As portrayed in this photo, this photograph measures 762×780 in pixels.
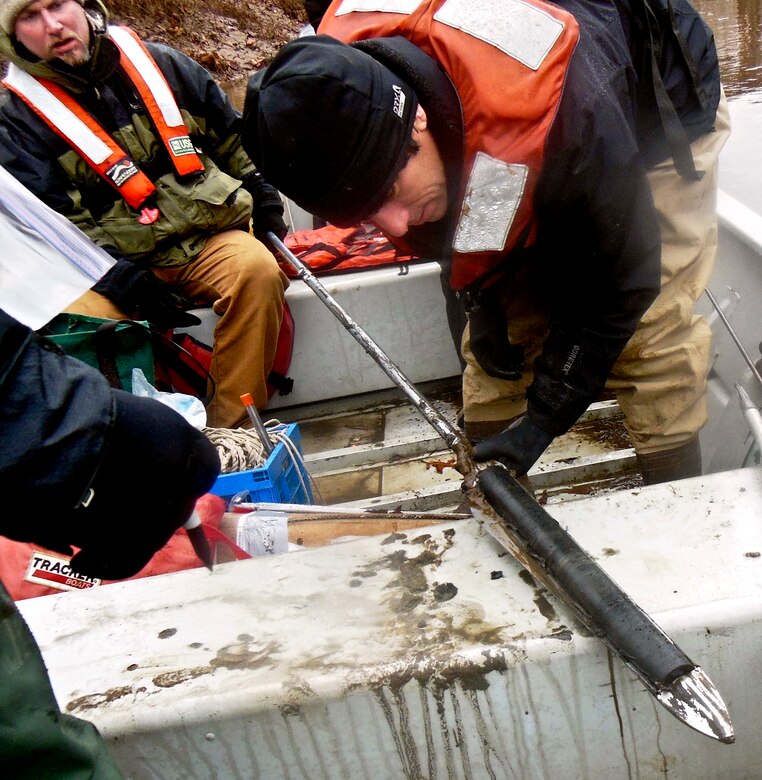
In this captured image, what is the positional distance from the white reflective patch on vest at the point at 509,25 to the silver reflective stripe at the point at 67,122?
1.90 m

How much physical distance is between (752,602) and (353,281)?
223 cm

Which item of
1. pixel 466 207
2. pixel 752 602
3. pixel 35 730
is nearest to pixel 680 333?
pixel 466 207

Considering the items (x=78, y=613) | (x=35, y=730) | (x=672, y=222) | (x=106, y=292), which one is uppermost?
(x=35, y=730)

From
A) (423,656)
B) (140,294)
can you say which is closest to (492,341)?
(423,656)

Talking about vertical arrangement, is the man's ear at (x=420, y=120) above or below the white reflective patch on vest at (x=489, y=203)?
above

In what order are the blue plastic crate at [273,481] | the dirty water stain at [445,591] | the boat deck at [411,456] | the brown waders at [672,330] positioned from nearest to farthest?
1. the dirty water stain at [445,591]
2. the brown waders at [672,330]
3. the blue plastic crate at [273,481]
4. the boat deck at [411,456]

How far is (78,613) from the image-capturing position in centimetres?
134

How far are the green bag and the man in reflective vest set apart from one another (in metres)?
0.22

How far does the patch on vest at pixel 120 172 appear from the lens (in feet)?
9.43

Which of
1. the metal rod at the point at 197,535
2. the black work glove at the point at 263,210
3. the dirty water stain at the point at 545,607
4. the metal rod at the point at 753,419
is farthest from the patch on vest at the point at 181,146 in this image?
the dirty water stain at the point at 545,607

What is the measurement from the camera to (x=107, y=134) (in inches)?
115

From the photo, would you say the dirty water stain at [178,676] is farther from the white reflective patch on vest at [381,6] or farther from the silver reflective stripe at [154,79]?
the silver reflective stripe at [154,79]

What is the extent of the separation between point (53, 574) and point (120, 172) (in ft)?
5.85

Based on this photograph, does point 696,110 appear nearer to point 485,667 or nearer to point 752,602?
point 752,602
